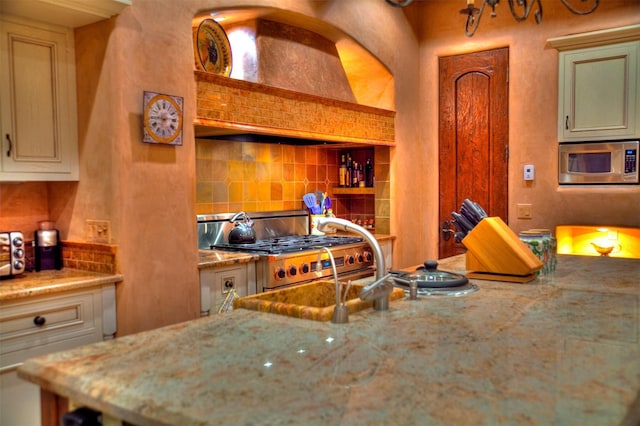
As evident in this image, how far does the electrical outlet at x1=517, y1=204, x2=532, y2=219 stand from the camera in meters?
4.59

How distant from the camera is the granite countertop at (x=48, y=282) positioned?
2.27 meters

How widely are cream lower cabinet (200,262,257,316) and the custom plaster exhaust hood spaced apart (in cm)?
79

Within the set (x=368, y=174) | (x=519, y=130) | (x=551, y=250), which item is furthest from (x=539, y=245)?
(x=368, y=174)

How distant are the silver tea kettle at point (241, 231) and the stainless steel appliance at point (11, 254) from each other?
58.9 inches

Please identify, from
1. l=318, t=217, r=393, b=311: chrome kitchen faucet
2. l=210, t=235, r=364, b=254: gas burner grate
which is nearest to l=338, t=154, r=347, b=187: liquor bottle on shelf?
l=210, t=235, r=364, b=254: gas burner grate

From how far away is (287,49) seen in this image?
12.4ft

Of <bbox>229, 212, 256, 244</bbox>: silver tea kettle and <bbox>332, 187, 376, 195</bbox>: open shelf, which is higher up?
<bbox>332, 187, 376, 195</bbox>: open shelf

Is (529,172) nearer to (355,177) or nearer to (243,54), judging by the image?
(355,177)

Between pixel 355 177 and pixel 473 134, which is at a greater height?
pixel 473 134

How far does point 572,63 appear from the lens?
4.32 metres

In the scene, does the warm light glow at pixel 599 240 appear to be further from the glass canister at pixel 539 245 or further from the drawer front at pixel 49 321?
the drawer front at pixel 49 321

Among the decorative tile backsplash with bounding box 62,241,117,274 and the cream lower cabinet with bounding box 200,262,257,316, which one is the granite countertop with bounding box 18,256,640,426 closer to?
the decorative tile backsplash with bounding box 62,241,117,274

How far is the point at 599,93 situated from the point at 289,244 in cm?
254

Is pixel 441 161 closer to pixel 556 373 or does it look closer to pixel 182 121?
pixel 182 121
